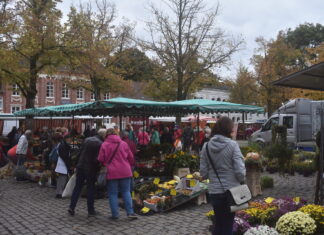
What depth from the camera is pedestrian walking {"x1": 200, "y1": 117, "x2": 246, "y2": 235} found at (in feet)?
12.8

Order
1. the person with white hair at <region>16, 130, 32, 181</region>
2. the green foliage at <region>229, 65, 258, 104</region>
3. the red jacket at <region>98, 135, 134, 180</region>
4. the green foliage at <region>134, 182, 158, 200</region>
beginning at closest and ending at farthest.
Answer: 1. the red jacket at <region>98, 135, 134, 180</region>
2. the green foliage at <region>134, 182, 158, 200</region>
3. the person with white hair at <region>16, 130, 32, 181</region>
4. the green foliage at <region>229, 65, 258, 104</region>

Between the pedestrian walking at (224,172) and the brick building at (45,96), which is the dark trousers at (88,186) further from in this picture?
the brick building at (45,96)

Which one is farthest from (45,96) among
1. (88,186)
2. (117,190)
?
(117,190)

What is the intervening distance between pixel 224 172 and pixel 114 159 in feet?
9.13

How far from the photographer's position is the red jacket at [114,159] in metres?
6.23

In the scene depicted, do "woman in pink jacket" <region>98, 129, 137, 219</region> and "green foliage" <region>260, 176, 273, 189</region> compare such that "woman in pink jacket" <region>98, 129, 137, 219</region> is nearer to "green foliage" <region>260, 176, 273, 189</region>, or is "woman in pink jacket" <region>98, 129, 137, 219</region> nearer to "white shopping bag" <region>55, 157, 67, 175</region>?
"white shopping bag" <region>55, 157, 67, 175</region>

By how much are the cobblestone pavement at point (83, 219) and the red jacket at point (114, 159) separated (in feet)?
2.90

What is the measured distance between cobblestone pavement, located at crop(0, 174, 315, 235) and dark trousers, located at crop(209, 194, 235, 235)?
1.88m

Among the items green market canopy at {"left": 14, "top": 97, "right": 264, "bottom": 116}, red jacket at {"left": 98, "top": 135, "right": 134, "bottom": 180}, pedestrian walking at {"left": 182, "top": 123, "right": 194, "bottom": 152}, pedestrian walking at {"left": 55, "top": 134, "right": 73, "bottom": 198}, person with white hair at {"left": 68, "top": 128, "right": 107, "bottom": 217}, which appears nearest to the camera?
red jacket at {"left": 98, "top": 135, "right": 134, "bottom": 180}

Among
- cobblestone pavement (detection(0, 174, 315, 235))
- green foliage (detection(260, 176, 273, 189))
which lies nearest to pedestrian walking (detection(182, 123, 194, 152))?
green foliage (detection(260, 176, 273, 189))

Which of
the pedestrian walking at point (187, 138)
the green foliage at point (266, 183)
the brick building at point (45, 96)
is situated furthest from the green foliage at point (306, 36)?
the green foliage at point (266, 183)

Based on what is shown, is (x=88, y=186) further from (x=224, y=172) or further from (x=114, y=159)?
(x=224, y=172)

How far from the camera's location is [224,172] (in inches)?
154

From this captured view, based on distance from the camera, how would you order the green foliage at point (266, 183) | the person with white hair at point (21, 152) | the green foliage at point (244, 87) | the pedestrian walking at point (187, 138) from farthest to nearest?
the green foliage at point (244, 87) → the pedestrian walking at point (187, 138) → the person with white hair at point (21, 152) → the green foliage at point (266, 183)
